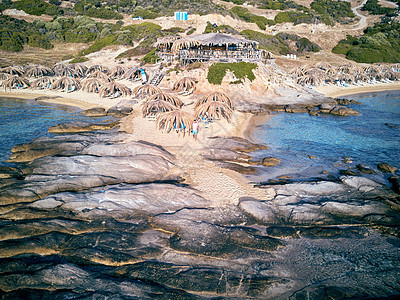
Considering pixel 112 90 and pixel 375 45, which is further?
pixel 375 45

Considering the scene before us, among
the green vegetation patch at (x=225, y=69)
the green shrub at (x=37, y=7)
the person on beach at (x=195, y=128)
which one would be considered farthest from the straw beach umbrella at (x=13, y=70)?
the person on beach at (x=195, y=128)

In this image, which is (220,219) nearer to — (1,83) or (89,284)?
(89,284)

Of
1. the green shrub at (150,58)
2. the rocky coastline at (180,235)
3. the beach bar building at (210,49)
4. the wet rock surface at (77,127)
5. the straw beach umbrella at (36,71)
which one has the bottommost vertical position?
the rocky coastline at (180,235)

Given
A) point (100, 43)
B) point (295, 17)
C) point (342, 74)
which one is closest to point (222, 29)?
point (342, 74)

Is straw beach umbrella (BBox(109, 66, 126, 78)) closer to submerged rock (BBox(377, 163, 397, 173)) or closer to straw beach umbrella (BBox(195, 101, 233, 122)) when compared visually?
straw beach umbrella (BBox(195, 101, 233, 122))

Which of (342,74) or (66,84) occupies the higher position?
(342,74)

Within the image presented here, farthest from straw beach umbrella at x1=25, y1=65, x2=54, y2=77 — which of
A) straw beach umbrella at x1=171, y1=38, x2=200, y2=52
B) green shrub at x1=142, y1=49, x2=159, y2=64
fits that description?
straw beach umbrella at x1=171, y1=38, x2=200, y2=52

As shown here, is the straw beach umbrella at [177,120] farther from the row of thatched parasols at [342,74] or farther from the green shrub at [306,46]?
the green shrub at [306,46]

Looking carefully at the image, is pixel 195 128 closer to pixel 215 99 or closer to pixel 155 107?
pixel 155 107
